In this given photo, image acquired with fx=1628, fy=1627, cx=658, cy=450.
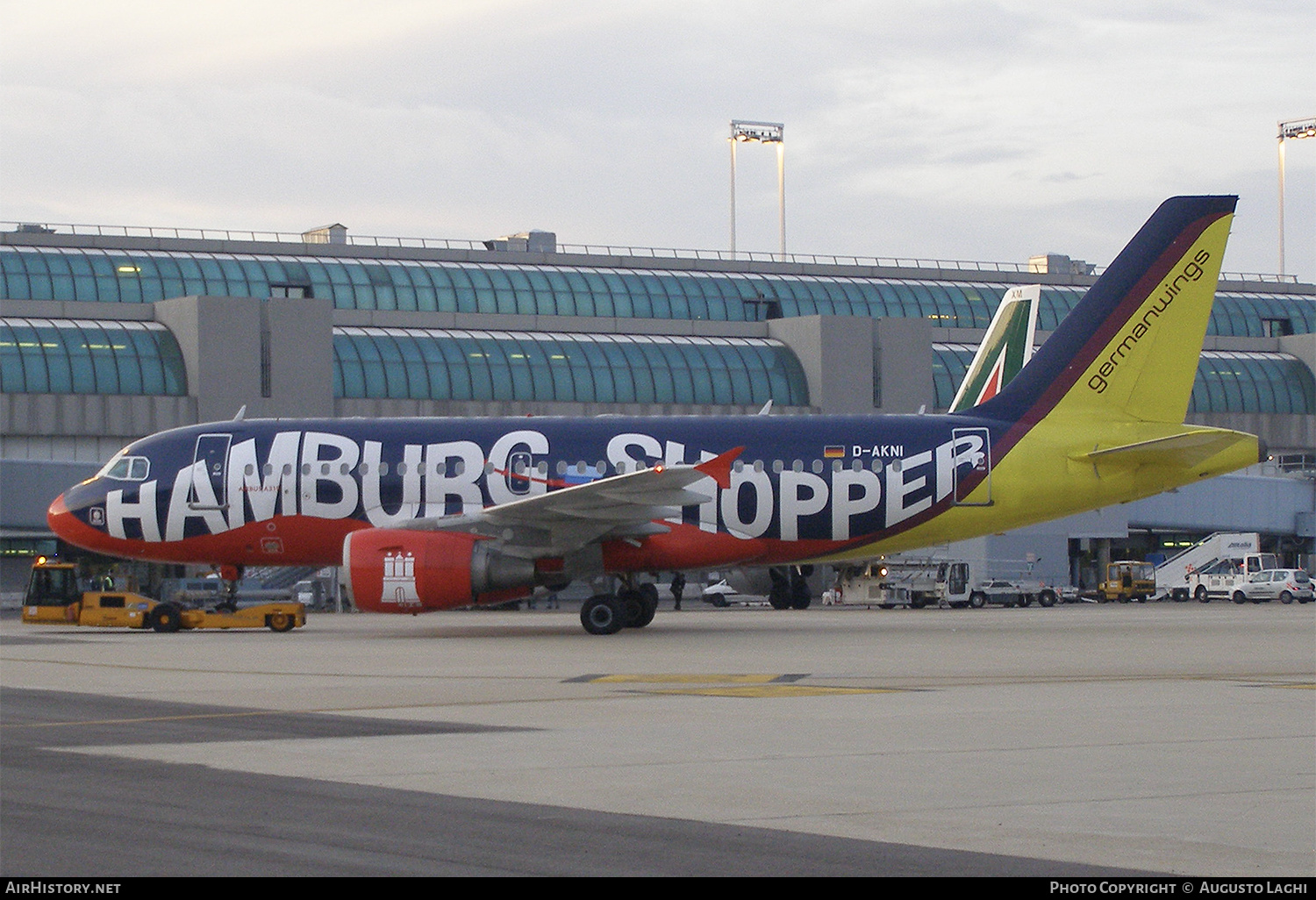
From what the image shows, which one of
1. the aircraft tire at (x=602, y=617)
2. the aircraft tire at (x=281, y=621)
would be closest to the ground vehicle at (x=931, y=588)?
the aircraft tire at (x=281, y=621)

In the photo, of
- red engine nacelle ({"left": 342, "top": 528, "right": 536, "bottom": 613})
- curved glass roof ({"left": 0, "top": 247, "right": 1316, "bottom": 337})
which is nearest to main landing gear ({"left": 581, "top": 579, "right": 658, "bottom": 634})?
red engine nacelle ({"left": 342, "top": 528, "right": 536, "bottom": 613})

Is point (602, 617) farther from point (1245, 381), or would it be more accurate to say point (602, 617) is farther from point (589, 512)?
point (1245, 381)

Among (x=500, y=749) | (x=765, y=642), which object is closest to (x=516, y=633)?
(x=765, y=642)

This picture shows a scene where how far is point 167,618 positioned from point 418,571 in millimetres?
8358

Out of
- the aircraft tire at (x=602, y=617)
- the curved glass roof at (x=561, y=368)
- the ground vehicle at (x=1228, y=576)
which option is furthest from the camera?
the curved glass roof at (x=561, y=368)

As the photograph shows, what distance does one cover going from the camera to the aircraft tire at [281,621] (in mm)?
35281

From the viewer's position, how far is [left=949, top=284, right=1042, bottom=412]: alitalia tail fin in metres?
51.4

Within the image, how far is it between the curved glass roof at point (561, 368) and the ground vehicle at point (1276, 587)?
2009 centimetres

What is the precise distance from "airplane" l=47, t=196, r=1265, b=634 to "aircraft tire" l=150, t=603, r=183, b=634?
265 cm

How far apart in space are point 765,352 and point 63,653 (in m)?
49.9

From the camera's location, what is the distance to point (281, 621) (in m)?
35.3

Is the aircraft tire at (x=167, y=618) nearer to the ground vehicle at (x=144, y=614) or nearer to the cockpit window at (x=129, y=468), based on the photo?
the ground vehicle at (x=144, y=614)

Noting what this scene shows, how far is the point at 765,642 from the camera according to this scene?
29.0 metres

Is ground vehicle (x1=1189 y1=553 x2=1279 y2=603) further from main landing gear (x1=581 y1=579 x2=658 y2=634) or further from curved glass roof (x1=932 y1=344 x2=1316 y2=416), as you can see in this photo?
main landing gear (x1=581 y1=579 x2=658 y2=634)
